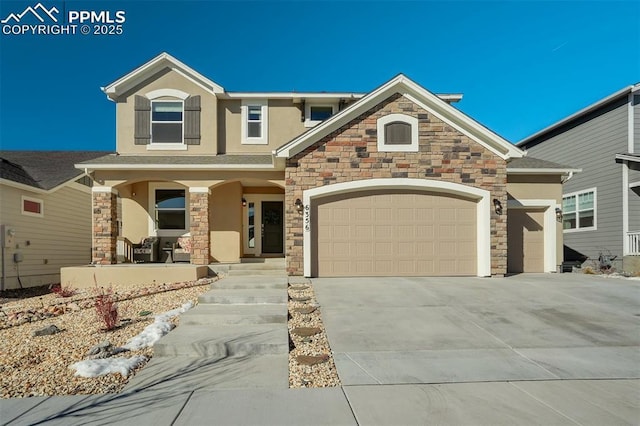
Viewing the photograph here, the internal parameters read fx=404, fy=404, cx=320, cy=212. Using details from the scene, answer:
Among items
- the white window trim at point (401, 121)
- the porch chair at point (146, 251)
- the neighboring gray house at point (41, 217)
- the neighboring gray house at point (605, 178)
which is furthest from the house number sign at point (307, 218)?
the neighboring gray house at point (605, 178)

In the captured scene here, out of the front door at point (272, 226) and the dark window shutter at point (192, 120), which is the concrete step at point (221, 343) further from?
the dark window shutter at point (192, 120)

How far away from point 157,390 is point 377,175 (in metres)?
7.78

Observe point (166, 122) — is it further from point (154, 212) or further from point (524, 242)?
point (524, 242)

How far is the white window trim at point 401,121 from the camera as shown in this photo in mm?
10812

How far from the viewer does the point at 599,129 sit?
51.8ft

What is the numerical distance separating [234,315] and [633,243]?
14126 millimetres

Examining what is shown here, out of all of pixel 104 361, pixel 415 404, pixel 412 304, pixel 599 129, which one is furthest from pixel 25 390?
pixel 599 129

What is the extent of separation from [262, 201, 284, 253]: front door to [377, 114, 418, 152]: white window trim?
4.97 metres

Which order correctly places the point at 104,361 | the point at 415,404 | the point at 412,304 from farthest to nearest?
the point at 412,304 → the point at 104,361 → the point at 415,404

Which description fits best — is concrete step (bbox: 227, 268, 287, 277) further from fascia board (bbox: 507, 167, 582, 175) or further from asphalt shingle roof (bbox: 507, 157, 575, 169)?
asphalt shingle roof (bbox: 507, 157, 575, 169)

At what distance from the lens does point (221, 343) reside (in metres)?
5.38

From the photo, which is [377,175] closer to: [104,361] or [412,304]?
[412,304]

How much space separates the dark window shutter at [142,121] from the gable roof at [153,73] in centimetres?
54

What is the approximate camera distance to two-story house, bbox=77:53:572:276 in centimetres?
1072
